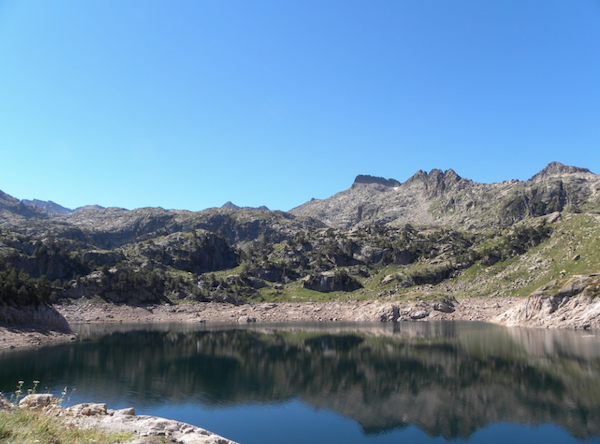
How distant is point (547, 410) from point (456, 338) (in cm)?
5209

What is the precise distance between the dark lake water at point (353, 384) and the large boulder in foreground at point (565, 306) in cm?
666

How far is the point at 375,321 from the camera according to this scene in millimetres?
141000

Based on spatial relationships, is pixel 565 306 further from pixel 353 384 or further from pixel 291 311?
pixel 291 311

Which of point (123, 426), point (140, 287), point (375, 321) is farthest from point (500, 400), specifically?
point (140, 287)

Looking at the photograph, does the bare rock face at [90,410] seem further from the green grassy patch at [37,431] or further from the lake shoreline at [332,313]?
the lake shoreline at [332,313]

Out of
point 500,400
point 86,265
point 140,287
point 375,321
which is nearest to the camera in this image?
point 500,400

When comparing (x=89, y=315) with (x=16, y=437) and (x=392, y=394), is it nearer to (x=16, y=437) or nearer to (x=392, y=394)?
(x=392, y=394)

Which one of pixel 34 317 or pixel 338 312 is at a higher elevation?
pixel 34 317

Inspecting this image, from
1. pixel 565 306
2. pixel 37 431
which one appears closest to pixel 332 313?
pixel 565 306

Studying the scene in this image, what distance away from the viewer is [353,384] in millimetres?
53594

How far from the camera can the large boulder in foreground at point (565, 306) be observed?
293ft

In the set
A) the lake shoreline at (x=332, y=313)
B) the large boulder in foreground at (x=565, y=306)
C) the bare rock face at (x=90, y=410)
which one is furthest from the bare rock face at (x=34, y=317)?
the large boulder in foreground at (x=565, y=306)

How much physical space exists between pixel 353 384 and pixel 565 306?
7005 centimetres

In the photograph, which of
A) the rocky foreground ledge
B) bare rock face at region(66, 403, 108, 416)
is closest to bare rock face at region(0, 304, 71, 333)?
bare rock face at region(66, 403, 108, 416)
